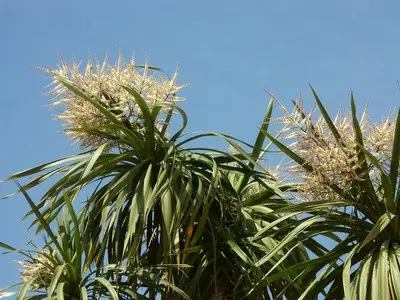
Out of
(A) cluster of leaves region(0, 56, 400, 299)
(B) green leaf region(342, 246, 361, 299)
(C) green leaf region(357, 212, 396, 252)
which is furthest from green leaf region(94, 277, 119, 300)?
(C) green leaf region(357, 212, 396, 252)

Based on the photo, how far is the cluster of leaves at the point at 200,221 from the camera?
4961 millimetres

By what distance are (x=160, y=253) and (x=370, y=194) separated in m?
1.31

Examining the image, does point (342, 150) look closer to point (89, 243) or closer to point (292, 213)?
point (292, 213)

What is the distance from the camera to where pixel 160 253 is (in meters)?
5.52

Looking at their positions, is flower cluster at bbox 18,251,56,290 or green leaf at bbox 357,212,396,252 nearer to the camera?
green leaf at bbox 357,212,396,252

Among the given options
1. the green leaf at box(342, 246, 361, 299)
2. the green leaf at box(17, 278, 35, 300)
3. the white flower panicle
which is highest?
the white flower panicle

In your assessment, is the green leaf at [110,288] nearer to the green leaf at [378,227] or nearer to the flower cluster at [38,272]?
the flower cluster at [38,272]

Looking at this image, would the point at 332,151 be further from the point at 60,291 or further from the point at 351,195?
the point at 60,291

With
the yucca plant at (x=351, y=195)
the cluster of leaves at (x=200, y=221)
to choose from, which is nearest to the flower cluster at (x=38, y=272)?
the cluster of leaves at (x=200, y=221)

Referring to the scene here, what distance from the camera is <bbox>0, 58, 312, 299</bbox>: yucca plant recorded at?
543 cm

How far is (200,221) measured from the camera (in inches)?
214

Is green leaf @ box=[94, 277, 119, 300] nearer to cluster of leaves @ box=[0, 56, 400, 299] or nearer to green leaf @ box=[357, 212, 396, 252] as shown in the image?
cluster of leaves @ box=[0, 56, 400, 299]

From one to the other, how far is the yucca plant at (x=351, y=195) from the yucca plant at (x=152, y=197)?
1.09ft

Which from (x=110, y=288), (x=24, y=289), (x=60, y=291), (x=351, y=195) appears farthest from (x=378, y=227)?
(x=24, y=289)
